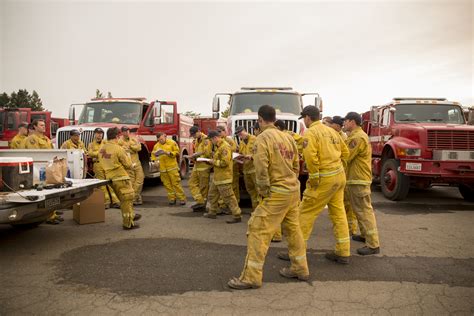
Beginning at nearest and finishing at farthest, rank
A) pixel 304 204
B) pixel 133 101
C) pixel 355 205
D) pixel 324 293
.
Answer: pixel 324 293
pixel 304 204
pixel 355 205
pixel 133 101

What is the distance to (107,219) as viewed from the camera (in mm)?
6590

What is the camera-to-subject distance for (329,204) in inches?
169

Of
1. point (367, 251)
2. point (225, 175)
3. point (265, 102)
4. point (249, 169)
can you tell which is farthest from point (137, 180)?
point (367, 251)

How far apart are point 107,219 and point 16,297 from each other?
128 inches

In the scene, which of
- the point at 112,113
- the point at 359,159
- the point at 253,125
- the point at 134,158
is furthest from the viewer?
the point at 112,113

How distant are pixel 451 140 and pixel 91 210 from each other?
784cm

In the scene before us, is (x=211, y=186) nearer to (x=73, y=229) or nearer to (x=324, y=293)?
(x=73, y=229)

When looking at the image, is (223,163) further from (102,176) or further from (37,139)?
(37,139)

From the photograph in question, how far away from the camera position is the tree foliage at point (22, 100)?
158ft

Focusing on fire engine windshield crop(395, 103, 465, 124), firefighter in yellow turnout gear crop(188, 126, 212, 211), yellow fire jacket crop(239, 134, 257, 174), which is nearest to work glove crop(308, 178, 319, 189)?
yellow fire jacket crop(239, 134, 257, 174)

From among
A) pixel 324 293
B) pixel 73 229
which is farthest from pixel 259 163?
pixel 73 229

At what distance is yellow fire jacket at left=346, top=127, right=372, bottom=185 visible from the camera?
15.9 feet

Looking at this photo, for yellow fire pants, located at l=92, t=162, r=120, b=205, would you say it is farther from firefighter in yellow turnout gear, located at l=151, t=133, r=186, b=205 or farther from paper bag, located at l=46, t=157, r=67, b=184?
paper bag, located at l=46, t=157, r=67, b=184

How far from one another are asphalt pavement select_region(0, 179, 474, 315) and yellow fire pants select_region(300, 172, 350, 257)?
13.7 inches
